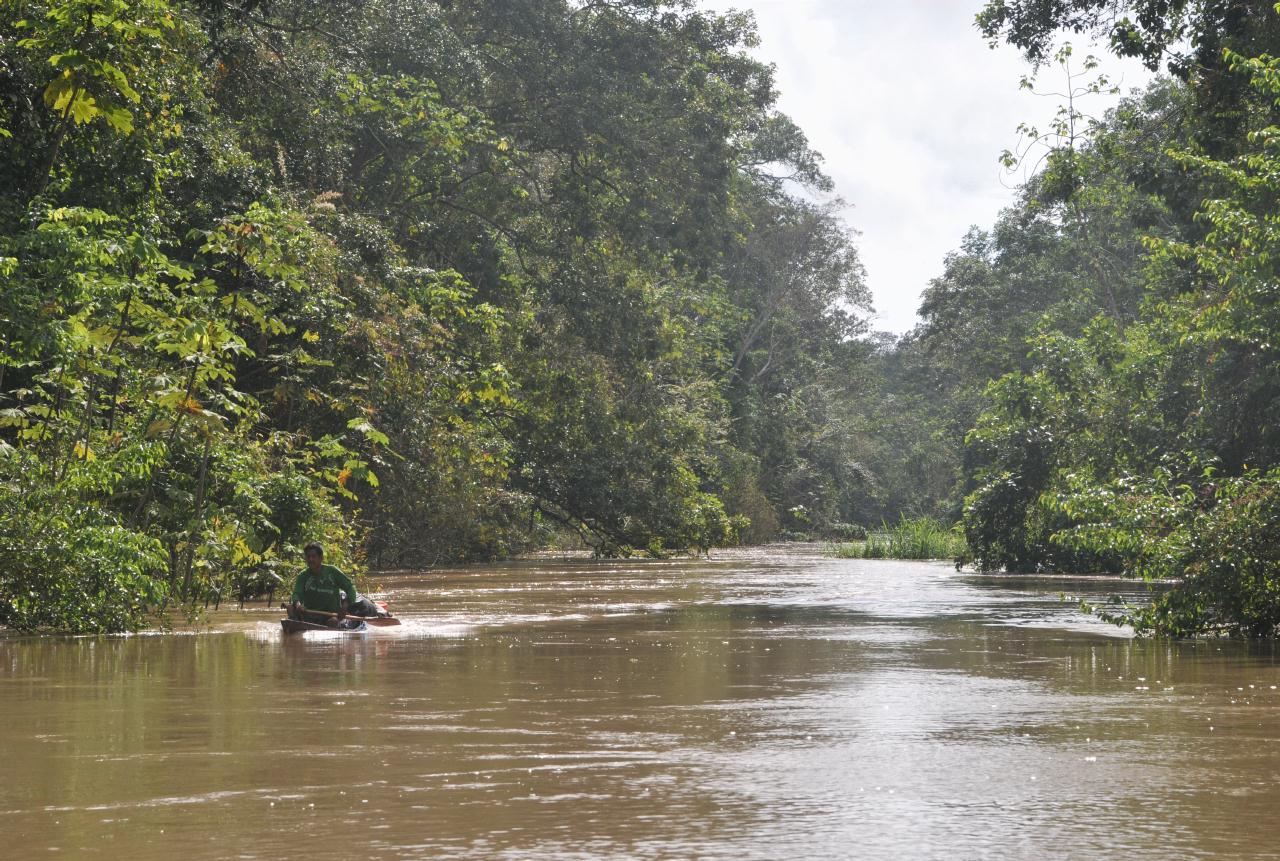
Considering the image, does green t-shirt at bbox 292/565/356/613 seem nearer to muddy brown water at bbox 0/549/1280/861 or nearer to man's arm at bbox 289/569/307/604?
man's arm at bbox 289/569/307/604

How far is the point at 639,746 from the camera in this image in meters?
8.35

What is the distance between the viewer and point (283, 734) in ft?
28.7

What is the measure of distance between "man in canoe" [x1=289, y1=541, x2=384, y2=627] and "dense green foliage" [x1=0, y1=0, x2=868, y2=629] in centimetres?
120

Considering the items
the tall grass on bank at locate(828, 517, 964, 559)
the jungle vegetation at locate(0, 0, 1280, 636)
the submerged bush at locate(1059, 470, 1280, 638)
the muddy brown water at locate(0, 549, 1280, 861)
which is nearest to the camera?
the muddy brown water at locate(0, 549, 1280, 861)

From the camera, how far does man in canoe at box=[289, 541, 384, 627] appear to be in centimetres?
1734

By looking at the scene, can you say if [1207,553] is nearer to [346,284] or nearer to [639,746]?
[639,746]

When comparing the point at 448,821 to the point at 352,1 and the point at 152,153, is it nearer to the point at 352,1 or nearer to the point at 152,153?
the point at 152,153

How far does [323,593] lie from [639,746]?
32.4 ft

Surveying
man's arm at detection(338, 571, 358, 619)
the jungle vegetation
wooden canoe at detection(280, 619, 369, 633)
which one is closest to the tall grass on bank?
the jungle vegetation

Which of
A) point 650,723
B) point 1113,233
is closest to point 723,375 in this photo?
point 1113,233

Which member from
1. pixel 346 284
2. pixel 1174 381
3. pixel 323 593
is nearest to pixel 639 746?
pixel 323 593

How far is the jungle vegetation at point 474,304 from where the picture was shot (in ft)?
53.9

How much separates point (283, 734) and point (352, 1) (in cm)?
2694

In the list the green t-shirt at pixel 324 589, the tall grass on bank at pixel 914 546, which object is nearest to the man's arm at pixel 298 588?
the green t-shirt at pixel 324 589
